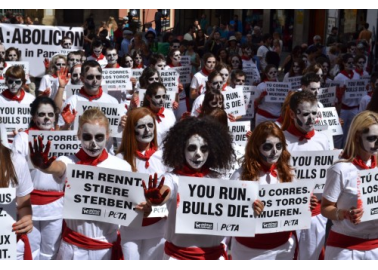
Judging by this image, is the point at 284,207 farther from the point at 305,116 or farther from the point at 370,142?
the point at 305,116

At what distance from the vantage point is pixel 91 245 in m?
5.97

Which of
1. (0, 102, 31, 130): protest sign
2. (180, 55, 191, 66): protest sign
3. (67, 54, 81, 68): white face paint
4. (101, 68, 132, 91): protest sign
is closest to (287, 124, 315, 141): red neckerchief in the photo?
(0, 102, 31, 130): protest sign

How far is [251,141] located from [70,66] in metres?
6.81

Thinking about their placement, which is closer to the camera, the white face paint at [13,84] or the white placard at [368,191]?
the white placard at [368,191]

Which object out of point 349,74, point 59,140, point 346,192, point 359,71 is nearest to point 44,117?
point 59,140

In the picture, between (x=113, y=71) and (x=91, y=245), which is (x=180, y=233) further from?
(x=113, y=71)

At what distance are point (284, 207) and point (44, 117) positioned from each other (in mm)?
2628

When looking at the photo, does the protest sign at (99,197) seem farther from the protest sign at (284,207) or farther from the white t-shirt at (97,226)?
the protest sign at (284,207)

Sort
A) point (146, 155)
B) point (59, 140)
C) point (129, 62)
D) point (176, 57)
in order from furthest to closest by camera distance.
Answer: point (176, 57)
point (129, 62)
point (59, 140)
point (146, 155)

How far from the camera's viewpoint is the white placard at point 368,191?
18.8 feet

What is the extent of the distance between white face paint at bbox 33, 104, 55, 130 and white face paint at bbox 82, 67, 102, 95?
188cm

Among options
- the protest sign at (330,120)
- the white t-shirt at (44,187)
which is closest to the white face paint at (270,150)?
the white t-shirt at (44,187)

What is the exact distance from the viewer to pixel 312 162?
7062mm

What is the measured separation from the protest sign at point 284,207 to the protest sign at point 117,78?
22.5 ft
